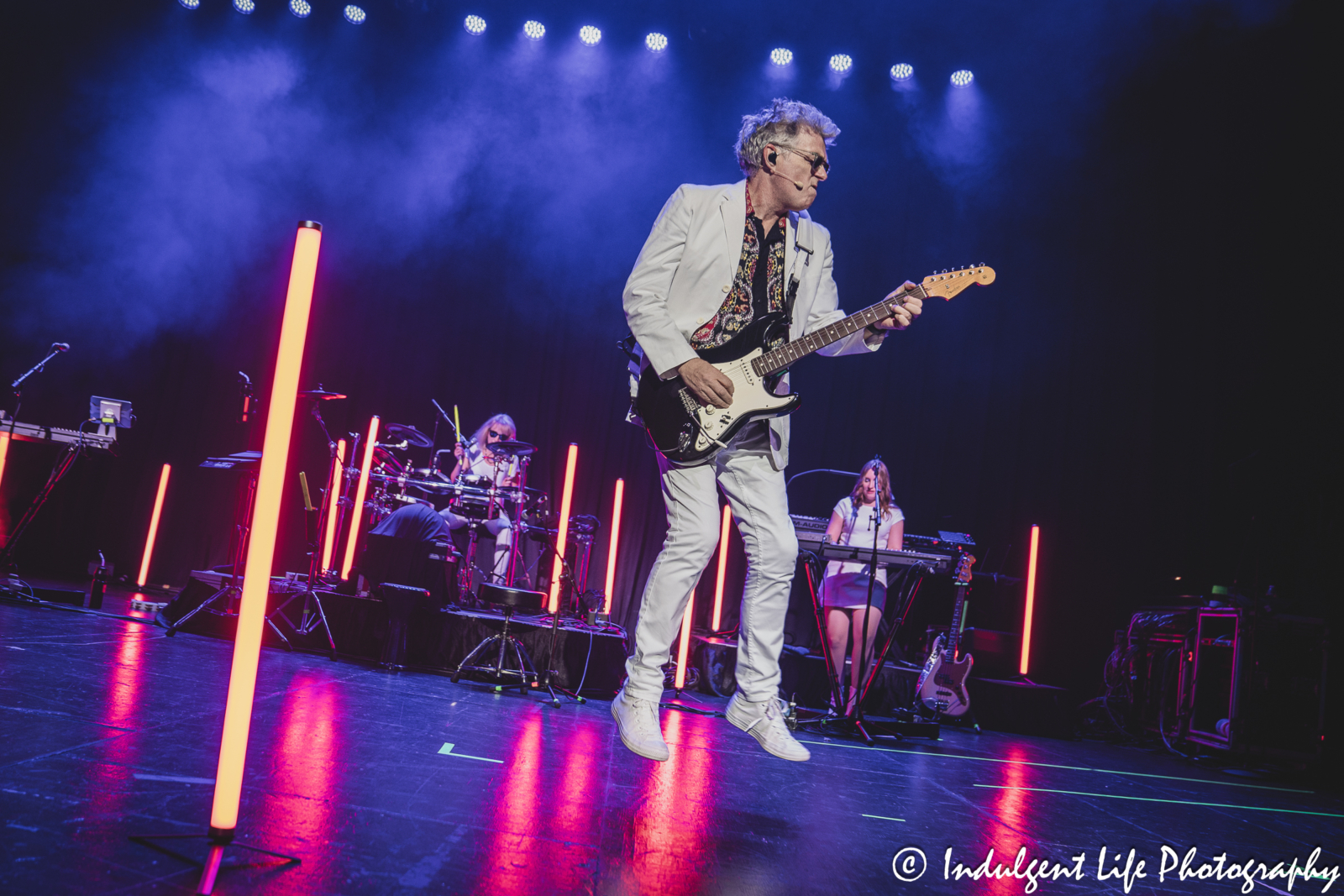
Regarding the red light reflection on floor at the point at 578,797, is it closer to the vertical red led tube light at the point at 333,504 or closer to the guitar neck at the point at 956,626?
the guitar neck at the point at 956,626

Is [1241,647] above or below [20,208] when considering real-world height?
below

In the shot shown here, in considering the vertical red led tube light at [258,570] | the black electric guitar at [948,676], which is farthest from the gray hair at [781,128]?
the black electric guitar at [948,676]

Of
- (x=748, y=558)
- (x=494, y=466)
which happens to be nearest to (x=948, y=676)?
(x=748, y=558)

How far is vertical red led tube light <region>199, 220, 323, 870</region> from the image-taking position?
1.53m

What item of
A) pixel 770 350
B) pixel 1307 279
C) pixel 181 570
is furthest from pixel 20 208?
pixel 1307 279

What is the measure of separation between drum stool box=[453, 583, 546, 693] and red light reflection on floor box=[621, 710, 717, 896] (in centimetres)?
205

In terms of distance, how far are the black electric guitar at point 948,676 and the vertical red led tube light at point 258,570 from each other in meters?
5.20

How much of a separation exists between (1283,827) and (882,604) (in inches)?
104

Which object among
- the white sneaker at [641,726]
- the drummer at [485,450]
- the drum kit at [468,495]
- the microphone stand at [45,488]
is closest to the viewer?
the white sneaker at [641,726]

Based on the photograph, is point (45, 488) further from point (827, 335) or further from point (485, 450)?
point (827, 335)

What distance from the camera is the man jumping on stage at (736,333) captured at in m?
2.58

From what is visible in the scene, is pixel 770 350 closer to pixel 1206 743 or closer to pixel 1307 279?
pixel 1206 743

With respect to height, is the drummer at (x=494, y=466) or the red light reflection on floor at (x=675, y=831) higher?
the drummer at (x=494, y=466)

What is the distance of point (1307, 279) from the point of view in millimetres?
7523
